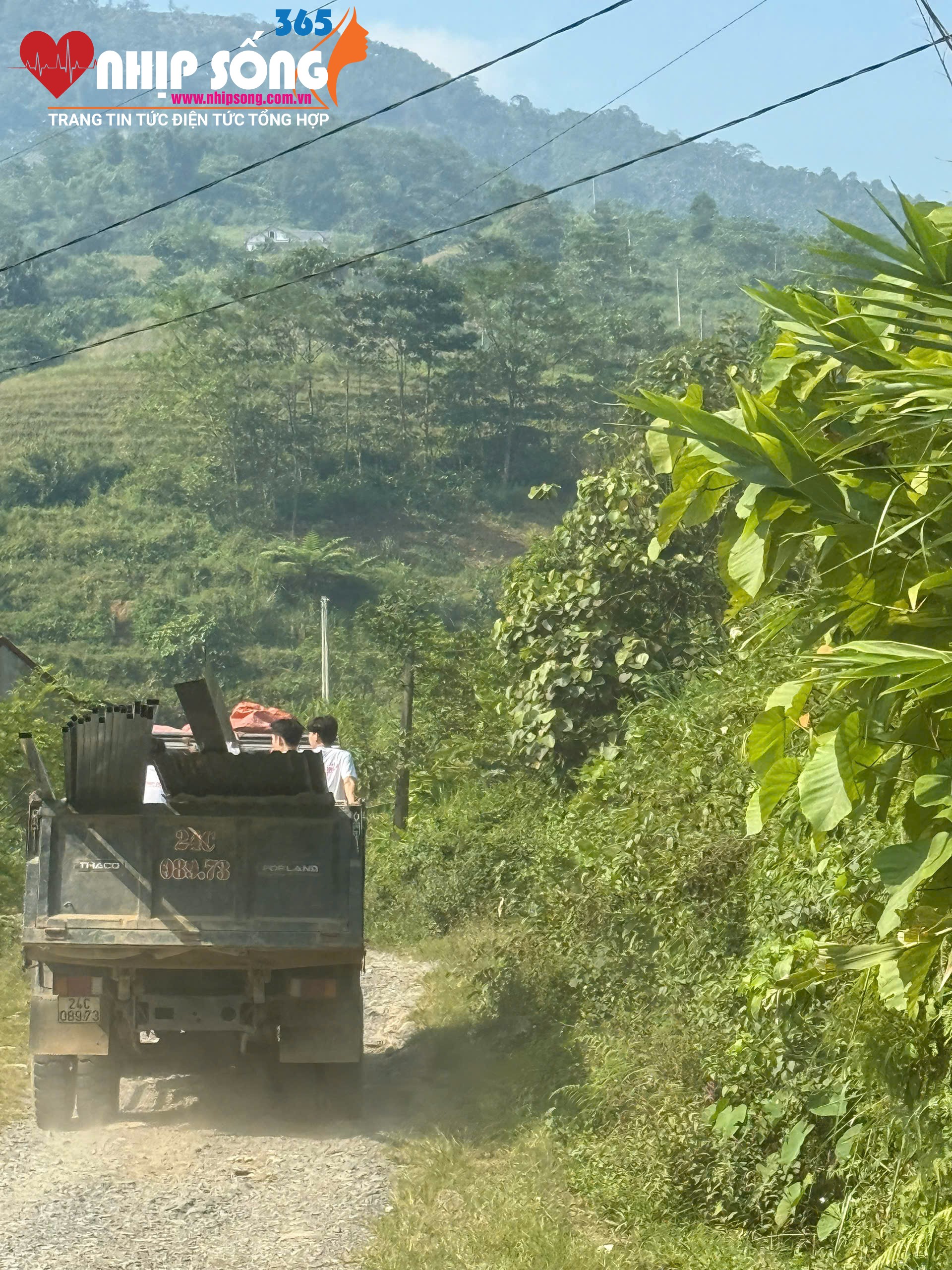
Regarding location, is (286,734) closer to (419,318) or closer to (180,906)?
(180,906)

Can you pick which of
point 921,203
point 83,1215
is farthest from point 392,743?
point 921,203

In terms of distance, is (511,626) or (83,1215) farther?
(511,626)

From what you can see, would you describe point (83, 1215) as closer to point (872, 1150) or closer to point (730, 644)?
point (872, 1150)

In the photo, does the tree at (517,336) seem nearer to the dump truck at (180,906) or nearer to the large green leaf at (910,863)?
the dump truck at (180,906)

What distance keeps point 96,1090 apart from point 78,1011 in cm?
54

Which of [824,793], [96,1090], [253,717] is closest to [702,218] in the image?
[253,717]

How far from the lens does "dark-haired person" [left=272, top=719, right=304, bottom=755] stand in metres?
10.1

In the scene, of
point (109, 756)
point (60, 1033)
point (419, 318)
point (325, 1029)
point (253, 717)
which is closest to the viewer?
point (109, 756)

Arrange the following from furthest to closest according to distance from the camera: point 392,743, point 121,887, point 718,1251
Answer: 1. point 392,743
2. point 121,887
3. point 718,1251

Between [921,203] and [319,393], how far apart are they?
7316 cm

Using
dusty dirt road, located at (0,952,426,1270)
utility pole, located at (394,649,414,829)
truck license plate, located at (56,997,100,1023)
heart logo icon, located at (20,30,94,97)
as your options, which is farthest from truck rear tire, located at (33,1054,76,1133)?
heart logo icon, located at (20,30,94,97)

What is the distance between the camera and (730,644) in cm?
1030

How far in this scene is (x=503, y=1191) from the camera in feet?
23.2

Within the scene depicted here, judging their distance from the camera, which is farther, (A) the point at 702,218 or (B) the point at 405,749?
(A) the point at 702,218
